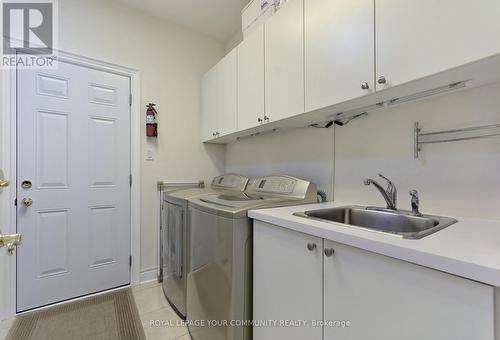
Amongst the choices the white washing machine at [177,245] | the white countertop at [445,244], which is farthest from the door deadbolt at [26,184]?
the white countertop at [445,244]

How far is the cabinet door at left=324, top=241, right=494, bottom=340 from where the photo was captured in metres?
0.57

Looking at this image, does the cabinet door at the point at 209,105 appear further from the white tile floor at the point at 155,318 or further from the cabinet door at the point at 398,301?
the cabinet door at the point at 398,301

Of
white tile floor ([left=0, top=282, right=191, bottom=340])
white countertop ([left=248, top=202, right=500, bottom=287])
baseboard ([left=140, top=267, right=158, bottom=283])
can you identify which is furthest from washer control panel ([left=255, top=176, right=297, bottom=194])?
baseboard ([left=140, top=267, right=158, bottom=283])

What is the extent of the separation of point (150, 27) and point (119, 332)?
9.25ft

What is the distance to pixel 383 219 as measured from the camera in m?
1.26

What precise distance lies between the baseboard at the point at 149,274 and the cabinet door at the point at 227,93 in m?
1.63

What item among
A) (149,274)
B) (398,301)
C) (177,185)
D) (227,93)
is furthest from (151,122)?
(398,301)

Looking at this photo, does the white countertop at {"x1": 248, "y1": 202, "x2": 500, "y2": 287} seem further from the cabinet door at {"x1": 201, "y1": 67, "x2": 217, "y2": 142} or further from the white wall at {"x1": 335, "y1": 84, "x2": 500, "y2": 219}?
the cabinet door at {"x1": 201, "y1": 67, "x2": 217, "y2": 142}

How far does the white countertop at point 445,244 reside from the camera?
1.82ft

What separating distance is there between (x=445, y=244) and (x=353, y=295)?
0.34 m

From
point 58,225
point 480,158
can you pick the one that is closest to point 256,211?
point 480,158

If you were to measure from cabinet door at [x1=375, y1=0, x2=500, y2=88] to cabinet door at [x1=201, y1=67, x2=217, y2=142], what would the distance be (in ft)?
5.66

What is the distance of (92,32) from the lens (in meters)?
2.10

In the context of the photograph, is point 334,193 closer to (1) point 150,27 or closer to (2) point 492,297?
(2) point 492,297
